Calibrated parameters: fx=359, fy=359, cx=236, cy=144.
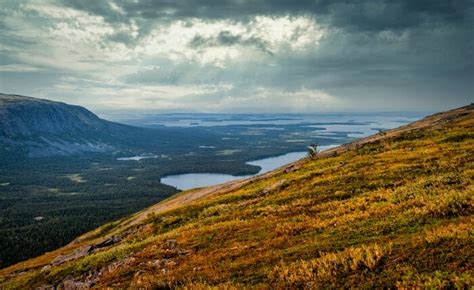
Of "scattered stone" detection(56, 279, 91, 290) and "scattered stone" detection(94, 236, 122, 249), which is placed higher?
"scattered stone" detection(56, 279, 91, 290)

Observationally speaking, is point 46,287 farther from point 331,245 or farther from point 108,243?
point 331,245

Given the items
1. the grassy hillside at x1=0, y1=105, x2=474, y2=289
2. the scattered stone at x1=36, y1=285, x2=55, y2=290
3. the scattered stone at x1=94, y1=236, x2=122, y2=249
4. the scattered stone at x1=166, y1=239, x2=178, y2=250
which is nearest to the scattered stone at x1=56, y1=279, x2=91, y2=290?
the grassy hillside at x1=0, y1=105, x2=474, y2=289

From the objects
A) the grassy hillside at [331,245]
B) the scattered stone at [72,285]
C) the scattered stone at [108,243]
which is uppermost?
the grassy hillside at [331,245]

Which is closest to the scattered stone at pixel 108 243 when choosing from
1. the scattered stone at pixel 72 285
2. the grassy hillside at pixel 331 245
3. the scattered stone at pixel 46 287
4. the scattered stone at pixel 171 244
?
the grassy hillside at pixel 331 245

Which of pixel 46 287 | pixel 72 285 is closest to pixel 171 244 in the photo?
pixel 72 285

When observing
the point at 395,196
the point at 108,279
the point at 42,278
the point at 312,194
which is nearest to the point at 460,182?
the point at 395,196

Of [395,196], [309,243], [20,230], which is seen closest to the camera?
[309,243]

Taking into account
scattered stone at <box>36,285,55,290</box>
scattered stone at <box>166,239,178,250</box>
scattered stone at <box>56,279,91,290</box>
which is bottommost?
scattered stone at <box>36,285,55,290</box>

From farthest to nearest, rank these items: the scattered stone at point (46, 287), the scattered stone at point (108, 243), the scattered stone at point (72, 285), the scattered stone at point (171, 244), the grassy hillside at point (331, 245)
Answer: the scattered stone at point (108, 243), the scattered stone at point (46, 287), the scattered stone at point (171, 244), the scattered stone at point (72, 285), the grassy hillside at point (331, 245)

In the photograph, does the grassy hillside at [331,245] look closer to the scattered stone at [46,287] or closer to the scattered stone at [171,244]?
the scattered stone at [171,244]

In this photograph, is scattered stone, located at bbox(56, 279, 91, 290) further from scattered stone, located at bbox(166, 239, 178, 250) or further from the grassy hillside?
scattered stone, located at bbox(166, 239, 178, 250)

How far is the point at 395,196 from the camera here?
87.5 ft

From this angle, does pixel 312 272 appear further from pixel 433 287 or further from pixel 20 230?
pixel 20 230

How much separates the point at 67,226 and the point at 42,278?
174 meters
